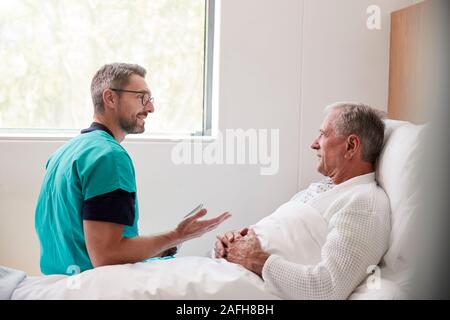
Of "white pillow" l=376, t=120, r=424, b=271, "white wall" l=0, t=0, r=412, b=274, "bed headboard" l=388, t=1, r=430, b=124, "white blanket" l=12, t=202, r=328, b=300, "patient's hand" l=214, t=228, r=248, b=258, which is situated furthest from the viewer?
"white wall" l=0, t=0, r=412, b=274

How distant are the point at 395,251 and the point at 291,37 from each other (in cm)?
135

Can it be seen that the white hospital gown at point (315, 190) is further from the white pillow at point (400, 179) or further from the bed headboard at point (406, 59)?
the bed headboard at point (406, 59)

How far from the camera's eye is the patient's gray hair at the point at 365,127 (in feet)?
5.50

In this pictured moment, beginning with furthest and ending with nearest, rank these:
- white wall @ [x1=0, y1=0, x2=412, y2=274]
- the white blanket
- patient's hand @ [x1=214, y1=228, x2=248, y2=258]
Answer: white wall @ [x1=0, y1=0, x2=412, y2=274], patient's hand @ [x1=214, y1=228, x2=248, y2=258], the white blanket

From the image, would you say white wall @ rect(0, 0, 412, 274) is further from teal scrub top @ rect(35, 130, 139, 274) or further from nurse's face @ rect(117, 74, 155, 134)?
teal scrub top @ rect(35, 130, 139, 274)

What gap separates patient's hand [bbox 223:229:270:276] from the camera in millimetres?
1459

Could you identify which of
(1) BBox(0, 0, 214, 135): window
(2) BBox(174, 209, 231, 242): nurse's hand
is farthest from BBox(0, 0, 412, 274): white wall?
(2) BBox(174, 209, 231, 242): nurse's hand

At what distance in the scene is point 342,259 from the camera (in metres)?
1.36

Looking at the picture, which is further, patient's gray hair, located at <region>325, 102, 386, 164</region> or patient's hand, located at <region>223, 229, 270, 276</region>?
patient's gray hair, located at <region>325, 102, 386, 164</region>

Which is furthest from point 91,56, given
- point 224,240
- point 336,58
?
point 224,240

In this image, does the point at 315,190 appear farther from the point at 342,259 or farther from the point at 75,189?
the point at 75,189

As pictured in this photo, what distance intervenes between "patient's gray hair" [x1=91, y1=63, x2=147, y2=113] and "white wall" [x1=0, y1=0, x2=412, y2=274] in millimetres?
656

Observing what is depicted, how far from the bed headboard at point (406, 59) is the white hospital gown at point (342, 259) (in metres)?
0.95

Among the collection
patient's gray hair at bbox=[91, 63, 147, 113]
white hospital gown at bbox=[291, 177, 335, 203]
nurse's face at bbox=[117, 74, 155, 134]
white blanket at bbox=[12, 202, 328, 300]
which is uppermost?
patient's gray hair at bbox=[91, 63, 147, 113]
